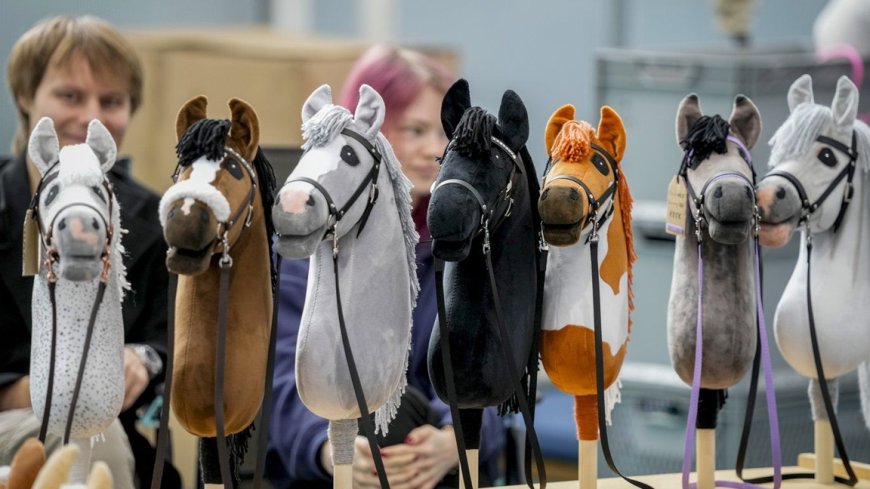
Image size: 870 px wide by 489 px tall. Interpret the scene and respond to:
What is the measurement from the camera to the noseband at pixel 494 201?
3.42 feet

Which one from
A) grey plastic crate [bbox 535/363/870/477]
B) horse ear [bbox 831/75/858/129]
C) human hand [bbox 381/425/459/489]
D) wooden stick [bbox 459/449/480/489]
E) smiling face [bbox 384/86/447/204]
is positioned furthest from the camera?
grey plastic crate [bbox 535/363/870/477]

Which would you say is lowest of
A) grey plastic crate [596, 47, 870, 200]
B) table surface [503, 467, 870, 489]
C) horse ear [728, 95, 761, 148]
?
table surface [503, 467, 870, 489]

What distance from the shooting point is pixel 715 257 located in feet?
3.93

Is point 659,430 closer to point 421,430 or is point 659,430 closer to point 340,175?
point 421,430

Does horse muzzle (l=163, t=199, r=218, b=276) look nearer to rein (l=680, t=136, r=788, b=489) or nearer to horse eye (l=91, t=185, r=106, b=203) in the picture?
horse eye (l=91, t=185, r=106, b=203)

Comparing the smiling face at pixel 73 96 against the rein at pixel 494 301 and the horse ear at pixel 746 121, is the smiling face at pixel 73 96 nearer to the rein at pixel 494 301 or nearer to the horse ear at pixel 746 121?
the rein at pixel 494 301

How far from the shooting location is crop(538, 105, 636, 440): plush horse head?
1.12 m

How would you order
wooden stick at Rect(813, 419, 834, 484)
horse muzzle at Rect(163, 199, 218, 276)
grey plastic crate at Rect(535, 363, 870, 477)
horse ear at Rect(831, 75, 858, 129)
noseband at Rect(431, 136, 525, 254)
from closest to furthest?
1. horse muzzle at Rect(163, 199, 218, 276)
2. noseband at Rect(431, 136, 525, 254)
3. horse ear at Rect(831, 75, 858, 129)
4. wooden stick at Rect(813, 419, 834, 484)
5. grey plastic crate at Rect(535, 363, 870, 477)

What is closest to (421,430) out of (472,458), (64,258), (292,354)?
(292,354)

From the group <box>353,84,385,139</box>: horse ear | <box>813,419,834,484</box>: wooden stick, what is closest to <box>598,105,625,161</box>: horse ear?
<box>353,84,385,139</box>: horse ear

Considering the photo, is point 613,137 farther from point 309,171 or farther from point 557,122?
point 309,171

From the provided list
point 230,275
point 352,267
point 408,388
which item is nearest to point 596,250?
point 352,267

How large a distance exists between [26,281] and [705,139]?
2.79ft

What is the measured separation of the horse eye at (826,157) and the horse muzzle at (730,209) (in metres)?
0.15
